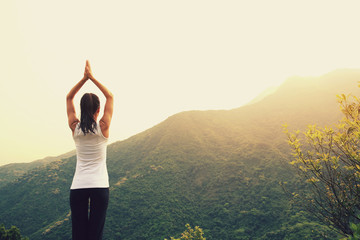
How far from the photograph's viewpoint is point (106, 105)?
223 centimetres

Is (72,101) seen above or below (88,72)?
below

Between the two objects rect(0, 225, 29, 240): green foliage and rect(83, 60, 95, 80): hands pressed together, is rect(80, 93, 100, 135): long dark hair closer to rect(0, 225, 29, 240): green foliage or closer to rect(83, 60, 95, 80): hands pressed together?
rect(83, 60, 95, 80): hands pressed together

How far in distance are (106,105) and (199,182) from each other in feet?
108

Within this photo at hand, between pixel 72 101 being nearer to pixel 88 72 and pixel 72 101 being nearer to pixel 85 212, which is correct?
pixel 88 72

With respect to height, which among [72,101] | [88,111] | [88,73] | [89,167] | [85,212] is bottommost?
[85,212]

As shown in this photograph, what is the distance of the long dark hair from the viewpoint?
2.08m

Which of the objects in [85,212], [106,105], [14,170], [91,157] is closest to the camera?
[85,212]

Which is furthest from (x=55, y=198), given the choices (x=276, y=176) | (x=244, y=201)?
(x=276, y=176)

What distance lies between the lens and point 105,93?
232cm

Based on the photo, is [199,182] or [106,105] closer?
[106,105]

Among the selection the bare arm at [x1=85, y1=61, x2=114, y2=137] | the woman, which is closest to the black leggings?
the woman

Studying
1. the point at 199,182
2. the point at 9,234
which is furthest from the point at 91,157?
the point at 199,182

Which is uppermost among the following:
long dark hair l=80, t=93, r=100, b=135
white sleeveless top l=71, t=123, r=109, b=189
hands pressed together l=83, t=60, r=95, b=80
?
hands pressed together l=83, t=60, r=95, b=80

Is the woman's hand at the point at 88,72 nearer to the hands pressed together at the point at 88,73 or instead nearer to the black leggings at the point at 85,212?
the hands pressed together at the point at 88,73
